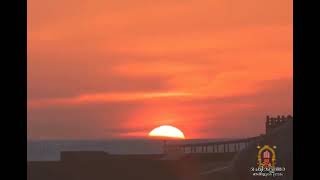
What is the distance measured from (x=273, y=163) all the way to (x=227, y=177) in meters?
17.8

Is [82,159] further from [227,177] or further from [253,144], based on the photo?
[253,144]

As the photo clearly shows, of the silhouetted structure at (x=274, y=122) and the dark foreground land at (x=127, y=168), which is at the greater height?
the silhouetted structure at (x=274, y=122)

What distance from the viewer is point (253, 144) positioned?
76188 mm

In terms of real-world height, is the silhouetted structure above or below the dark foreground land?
above
